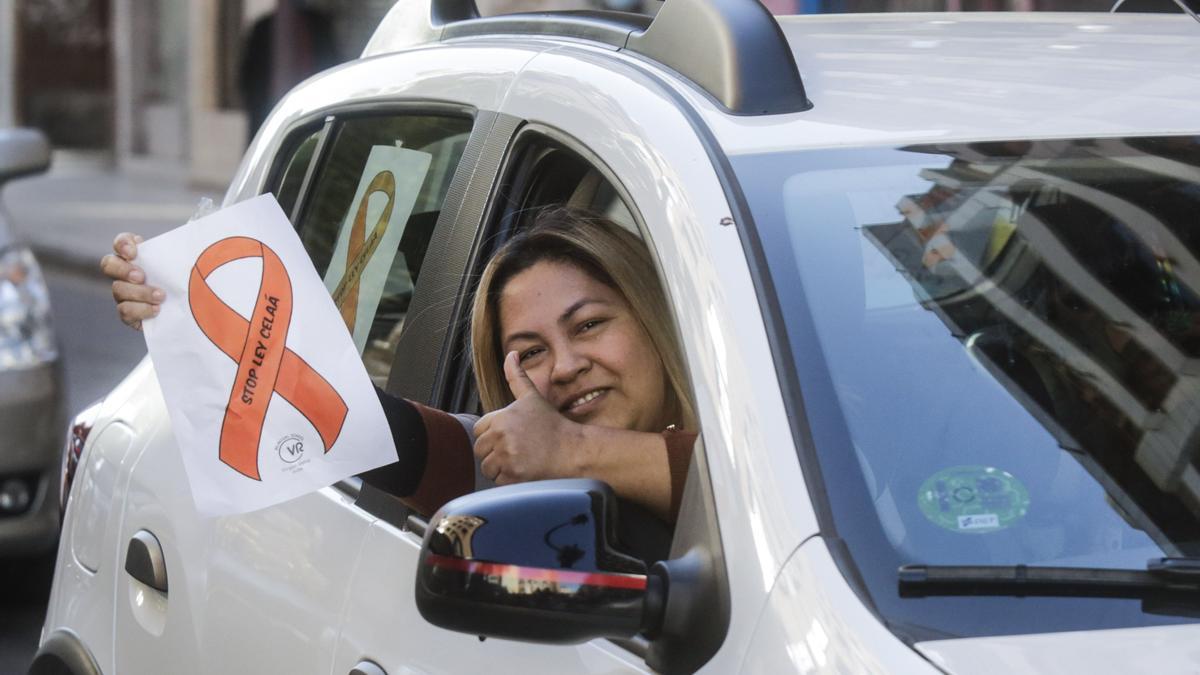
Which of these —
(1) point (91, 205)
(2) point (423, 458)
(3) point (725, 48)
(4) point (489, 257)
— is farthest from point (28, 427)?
(1) point (91, 205)

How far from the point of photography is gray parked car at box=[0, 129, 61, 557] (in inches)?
236

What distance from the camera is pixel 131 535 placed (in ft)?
10.1

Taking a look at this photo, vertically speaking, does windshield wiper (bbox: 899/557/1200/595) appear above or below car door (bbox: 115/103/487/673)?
above

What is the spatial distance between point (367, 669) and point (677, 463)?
0.44 m

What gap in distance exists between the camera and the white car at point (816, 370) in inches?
73.0

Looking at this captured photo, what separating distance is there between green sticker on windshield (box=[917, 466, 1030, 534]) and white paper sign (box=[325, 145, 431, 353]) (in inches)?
46.3

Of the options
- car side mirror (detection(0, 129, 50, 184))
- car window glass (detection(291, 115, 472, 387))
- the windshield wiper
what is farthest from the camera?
car side mirror (detection(0, 129, 50, 184))

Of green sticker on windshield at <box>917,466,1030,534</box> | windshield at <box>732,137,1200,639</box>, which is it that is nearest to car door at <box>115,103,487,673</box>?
windshield at <box>732,137,1200,639</box>

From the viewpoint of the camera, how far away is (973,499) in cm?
195

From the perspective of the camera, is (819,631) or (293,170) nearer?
(819,631)

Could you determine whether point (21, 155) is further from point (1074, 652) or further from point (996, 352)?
point (1074, 652)

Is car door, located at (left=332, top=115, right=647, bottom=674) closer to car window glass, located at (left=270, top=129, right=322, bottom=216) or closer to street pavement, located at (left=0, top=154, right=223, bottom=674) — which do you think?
car window glass, located at (left=270, top=129, right=322, bottom=216)

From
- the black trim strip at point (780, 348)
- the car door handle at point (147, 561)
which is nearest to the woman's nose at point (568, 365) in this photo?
the black trim strip at point (780, 348)

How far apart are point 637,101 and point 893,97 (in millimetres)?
300
